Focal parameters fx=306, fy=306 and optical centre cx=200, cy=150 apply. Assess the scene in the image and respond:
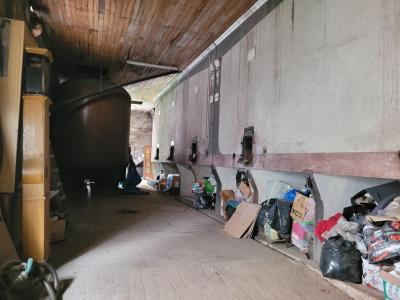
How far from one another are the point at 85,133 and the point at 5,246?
14.3 feet

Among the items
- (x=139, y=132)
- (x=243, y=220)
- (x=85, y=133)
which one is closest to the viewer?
(x=243, y=220)

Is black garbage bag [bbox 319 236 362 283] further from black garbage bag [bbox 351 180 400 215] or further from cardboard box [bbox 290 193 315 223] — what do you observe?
cardboard box [bbox 290 193 315 223]

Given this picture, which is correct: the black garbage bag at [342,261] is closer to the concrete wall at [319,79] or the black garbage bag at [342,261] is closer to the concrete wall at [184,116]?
the concrete wall at [319,79]

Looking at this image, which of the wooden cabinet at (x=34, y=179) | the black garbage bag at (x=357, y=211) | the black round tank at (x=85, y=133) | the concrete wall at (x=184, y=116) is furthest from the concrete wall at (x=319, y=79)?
the black round tank at (x=85, y=133)

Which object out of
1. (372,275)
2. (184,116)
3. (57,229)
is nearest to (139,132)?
(184,116)

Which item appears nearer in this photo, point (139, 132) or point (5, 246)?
point (5, 246)

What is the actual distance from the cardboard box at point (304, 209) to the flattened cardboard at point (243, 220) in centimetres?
63

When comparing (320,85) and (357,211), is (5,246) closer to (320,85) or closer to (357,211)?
(357,211)

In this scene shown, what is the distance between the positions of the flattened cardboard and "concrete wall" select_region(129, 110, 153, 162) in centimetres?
939

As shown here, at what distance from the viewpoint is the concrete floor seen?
7.68 ft

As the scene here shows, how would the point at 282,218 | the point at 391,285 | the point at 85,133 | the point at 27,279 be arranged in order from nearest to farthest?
the point at 391,285 → the point at 27,279 → the point at 282,218 → the point at 85,133

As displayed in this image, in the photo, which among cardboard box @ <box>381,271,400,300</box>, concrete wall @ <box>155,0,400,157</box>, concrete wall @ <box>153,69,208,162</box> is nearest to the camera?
cardboard box @ <box>381,271,400,300</box>

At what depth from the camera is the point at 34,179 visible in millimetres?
2586

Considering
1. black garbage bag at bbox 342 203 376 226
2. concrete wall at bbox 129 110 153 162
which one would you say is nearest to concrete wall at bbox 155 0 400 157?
black garbage bag at bbox 342 203 376 226
